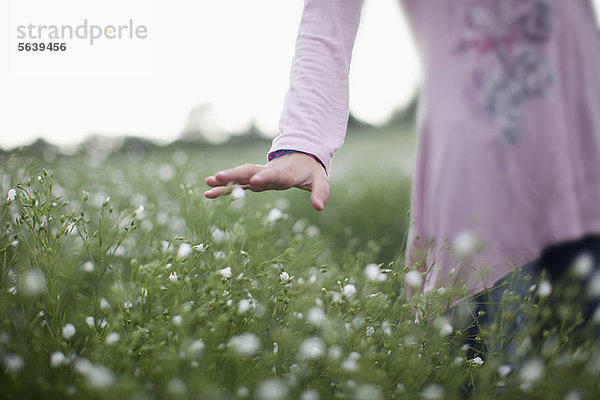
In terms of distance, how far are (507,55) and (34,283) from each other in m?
1.53

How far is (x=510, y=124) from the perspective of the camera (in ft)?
3.45

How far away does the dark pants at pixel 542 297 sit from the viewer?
3.68 ft

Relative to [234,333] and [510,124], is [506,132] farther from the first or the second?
[234,333]

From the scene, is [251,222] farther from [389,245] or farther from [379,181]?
[379,181]

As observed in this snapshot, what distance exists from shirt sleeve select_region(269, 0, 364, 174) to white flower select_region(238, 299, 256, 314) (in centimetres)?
50

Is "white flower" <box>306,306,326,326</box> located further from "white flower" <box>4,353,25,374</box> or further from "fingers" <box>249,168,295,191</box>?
"white flower" <box>4,353,25,374</box>

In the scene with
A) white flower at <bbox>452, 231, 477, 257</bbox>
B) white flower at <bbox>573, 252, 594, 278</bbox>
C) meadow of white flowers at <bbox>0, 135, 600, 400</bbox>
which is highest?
white flower at <bbox>452, 231, 477, 257</bbox>

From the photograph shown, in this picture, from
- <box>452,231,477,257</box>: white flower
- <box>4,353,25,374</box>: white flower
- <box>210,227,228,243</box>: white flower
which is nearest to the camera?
<box>4,353,25,374</box>: white flower

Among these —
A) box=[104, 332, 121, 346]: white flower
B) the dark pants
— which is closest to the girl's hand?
box=[104, 332, 121, 346]: white flower

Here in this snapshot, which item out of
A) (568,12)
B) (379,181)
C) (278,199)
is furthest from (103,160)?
(568,12)

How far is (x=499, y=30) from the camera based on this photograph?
106 cm

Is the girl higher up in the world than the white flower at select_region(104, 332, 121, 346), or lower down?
higher up

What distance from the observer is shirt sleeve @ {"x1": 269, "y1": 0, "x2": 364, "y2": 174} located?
4.06 ft

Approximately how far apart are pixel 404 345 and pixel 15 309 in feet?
3.98
